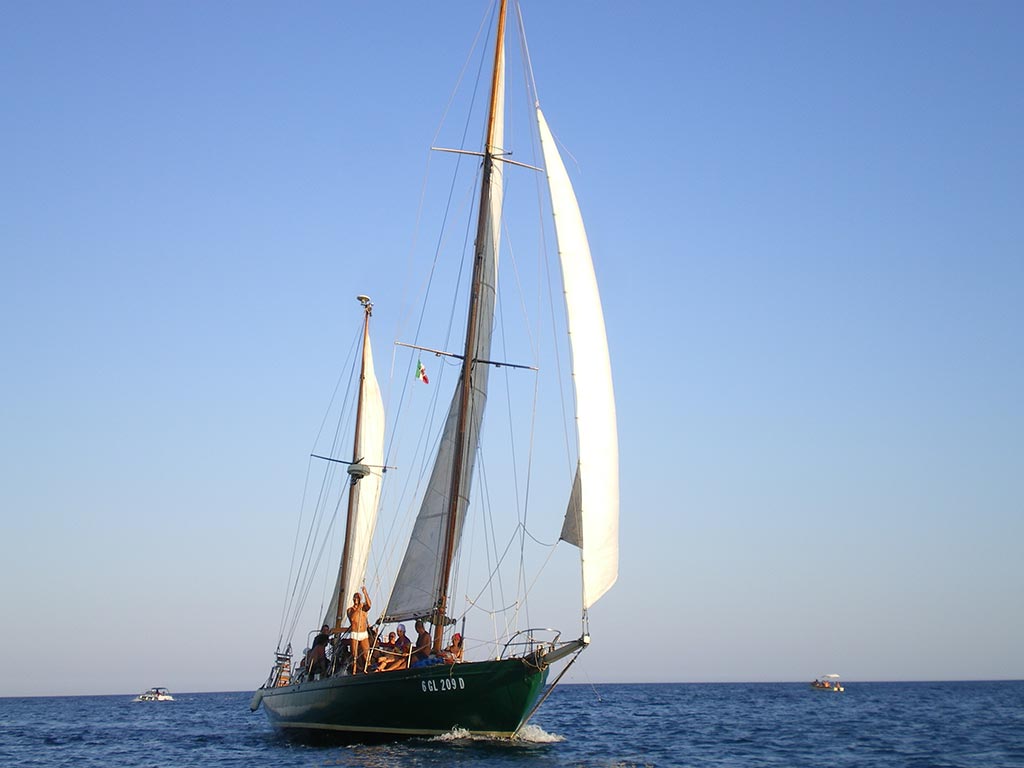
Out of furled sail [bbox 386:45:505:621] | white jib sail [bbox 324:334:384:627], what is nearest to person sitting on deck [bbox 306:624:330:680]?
furled sail [bbox 386:45:505:621]

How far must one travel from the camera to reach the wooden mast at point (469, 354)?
88.7ft

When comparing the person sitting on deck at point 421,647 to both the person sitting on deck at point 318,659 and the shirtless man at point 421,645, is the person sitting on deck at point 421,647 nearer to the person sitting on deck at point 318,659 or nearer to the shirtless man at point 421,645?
the shirtless man at point 421,645

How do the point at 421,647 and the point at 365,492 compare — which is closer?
the point at 421,647

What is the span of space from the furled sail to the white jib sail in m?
10.5

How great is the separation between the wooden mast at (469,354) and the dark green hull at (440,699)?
226 centimetres

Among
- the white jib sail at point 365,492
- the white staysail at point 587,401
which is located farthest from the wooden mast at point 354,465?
the white staysail at point 587,401

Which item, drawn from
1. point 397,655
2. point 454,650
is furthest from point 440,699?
point 397,655

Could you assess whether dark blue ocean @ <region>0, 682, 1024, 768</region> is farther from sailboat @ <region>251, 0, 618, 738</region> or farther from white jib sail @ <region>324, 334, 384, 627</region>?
white jib sail @ <region>324, 334, 384, 627</region>

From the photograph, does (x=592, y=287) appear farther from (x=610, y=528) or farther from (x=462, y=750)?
(x=462, y=750)

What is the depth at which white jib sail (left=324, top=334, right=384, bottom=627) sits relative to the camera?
38062 millimetres

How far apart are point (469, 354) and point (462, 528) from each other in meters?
4.92

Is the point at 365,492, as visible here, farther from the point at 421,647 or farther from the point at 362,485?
the point at 421,647

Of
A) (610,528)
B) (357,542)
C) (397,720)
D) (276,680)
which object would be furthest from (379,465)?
(610,528)

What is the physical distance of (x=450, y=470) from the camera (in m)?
28.3
